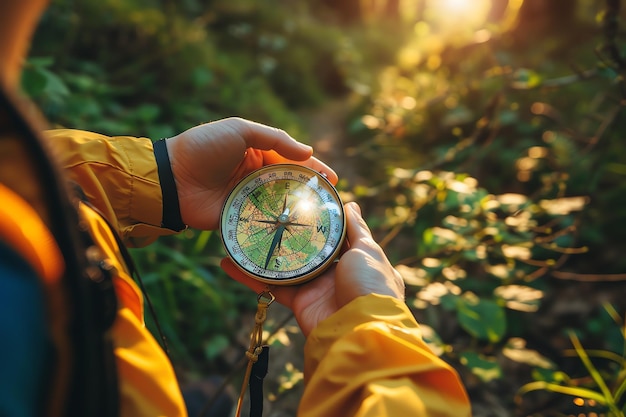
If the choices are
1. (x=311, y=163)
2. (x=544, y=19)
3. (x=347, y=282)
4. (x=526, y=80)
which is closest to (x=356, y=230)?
(x=347, y=282)

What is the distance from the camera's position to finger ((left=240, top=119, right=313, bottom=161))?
1663 millimetres

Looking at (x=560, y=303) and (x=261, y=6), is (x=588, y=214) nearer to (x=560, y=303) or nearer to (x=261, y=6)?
(x=560, y=303)

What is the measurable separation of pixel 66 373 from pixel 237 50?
228 inches

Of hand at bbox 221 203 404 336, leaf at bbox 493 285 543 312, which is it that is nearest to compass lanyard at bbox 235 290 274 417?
hand at bbox 221 203 404 336

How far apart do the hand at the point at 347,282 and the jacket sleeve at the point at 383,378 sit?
0.60 ft

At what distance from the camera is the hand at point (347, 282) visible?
135cm

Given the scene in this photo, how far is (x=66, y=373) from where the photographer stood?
0.81 metres

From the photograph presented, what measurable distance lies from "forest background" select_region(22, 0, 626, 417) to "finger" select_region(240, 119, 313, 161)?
585 mm

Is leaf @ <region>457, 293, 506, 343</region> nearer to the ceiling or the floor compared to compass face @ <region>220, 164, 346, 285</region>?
nearer to the floor

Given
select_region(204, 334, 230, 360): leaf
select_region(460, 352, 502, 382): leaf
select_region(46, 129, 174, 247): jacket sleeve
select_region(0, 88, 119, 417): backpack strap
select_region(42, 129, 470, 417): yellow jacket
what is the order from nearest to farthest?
1. select_region(0, 88, 119, 417): backpack strap
2. select_region(42, 129, 470, 417): yellow jacket
3. select_region(46, 129, 174, 247): jacket sleeve
4. select_region(460, 352, 502, 382): leaf
5. select_region(204, 334, 230, 360): leaf

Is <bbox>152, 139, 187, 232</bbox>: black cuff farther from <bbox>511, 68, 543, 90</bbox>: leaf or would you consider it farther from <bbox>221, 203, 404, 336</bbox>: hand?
<bbox>511, 68, 543, 90</bbox>: leaf

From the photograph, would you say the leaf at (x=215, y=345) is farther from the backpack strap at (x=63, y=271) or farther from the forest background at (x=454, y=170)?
the backpack strap at (x=63, y=271)

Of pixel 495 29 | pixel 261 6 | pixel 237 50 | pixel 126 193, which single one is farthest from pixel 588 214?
pixel 261 6

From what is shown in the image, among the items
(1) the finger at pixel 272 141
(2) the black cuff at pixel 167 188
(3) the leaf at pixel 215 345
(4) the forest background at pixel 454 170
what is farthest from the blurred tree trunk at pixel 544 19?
(2) the black cuff at pixel 167 188
